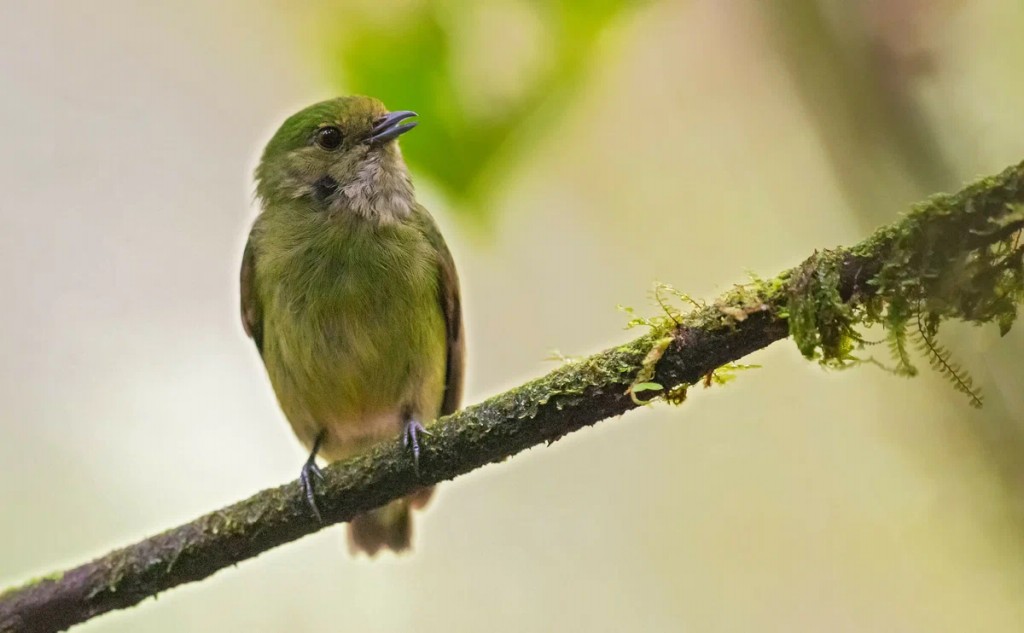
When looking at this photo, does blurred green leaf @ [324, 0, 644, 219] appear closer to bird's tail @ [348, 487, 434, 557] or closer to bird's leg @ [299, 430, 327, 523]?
bird's leg @ [299, 430, 327, 523]

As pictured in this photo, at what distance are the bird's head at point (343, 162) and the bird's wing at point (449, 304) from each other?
3.4 inches

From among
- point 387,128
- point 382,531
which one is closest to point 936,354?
point 387,128

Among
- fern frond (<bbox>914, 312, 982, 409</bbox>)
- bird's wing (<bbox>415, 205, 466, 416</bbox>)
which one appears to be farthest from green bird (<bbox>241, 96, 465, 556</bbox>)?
fern frond (<bbox>914, 312, 982, 409</bbox>)

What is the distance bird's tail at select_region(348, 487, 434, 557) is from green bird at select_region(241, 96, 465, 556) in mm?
233

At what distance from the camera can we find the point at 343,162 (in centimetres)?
250

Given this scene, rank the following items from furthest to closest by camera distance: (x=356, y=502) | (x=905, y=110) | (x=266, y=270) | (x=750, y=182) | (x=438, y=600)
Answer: (x=438, y=600) < (x=750, y=182) < (x=266, y=270) < (x=356, y=502) < (x=905, y=110)

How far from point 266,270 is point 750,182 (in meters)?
1.45

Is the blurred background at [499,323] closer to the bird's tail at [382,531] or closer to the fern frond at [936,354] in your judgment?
the fern frond at [936,354]

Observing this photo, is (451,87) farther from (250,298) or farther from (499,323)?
(499,323)

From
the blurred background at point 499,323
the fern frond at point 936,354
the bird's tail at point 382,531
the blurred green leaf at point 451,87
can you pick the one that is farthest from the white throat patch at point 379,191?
the fern frond at point 936,354

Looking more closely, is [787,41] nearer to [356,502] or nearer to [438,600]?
[356,502]

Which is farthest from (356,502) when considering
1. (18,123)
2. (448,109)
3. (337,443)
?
(18,123)

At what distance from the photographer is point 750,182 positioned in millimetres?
2512

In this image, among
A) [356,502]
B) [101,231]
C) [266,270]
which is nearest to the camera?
[356,502]
